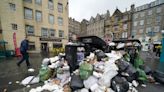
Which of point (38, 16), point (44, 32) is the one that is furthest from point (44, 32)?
point (38, 16)

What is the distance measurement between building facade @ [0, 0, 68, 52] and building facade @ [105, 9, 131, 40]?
53.7 ft

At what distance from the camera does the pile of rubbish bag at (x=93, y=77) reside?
2.95 metres

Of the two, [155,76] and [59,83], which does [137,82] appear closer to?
[155,76]

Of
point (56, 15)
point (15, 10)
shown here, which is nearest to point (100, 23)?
point (56, 15)

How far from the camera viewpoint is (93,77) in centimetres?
312

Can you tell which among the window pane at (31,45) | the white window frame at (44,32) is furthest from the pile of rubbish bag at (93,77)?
the white window frame at (44,32)

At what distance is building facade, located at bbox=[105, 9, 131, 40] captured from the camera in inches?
1244

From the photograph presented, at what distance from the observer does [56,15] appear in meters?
19.6

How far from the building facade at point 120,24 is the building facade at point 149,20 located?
164 cm

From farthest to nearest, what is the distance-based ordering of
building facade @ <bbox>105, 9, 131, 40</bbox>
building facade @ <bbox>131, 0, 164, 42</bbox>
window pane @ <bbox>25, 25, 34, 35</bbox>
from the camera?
building facade @ <bbox>105, 9, 131, 40</bbox> → building facade @ <bbox>131, 0, 164, 42</bbox> → window pane @ <bbox>25, 25, 34, 35</bbox>

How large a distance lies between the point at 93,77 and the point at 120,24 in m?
32.7

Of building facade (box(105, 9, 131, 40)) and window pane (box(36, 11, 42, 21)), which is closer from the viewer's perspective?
window pane (box(36, 11, 42, 21))

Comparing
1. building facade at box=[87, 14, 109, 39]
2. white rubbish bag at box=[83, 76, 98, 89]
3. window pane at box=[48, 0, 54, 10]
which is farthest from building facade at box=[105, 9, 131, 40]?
white rubbish bag at box=[83, 76, 98, 89]

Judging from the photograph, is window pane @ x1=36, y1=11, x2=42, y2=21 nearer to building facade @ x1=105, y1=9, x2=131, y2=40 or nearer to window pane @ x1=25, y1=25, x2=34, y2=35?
window pane @ x1=25, y1=25, x2=34, y2=35
